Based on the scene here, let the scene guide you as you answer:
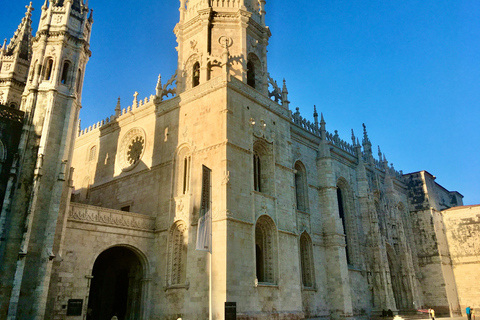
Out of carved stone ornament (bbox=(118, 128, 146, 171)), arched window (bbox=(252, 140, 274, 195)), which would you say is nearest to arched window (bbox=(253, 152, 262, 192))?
arched window (bbox=(252, 140, 274, 195))

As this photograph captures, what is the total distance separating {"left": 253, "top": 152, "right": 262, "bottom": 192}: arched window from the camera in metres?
24.5

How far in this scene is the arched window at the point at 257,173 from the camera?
24519 millimetres

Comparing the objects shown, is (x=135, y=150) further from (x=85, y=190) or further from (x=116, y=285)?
(x=116, y=285)

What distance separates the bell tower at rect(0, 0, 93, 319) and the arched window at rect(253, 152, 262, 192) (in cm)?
1090

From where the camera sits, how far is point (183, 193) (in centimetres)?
2369

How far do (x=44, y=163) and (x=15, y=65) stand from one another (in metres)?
12.5

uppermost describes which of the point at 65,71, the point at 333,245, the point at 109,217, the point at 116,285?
the point at 65,71

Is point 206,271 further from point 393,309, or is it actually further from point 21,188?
point 393,309

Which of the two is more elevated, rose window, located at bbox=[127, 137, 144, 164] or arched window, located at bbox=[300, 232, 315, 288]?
rose window, located at bbox=[127, 137, 144, 164]

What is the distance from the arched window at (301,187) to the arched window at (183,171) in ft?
29.8

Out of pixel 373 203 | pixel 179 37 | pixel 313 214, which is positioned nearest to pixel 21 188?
pixel 179 37

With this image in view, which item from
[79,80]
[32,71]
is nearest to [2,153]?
[32,71]

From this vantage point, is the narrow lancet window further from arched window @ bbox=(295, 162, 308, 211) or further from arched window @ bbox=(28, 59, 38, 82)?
arched window @ bbox=(28, 59, 38, 82)

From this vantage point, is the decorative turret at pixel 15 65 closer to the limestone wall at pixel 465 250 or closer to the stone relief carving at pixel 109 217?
the stone relief carving at pixel 109 217
